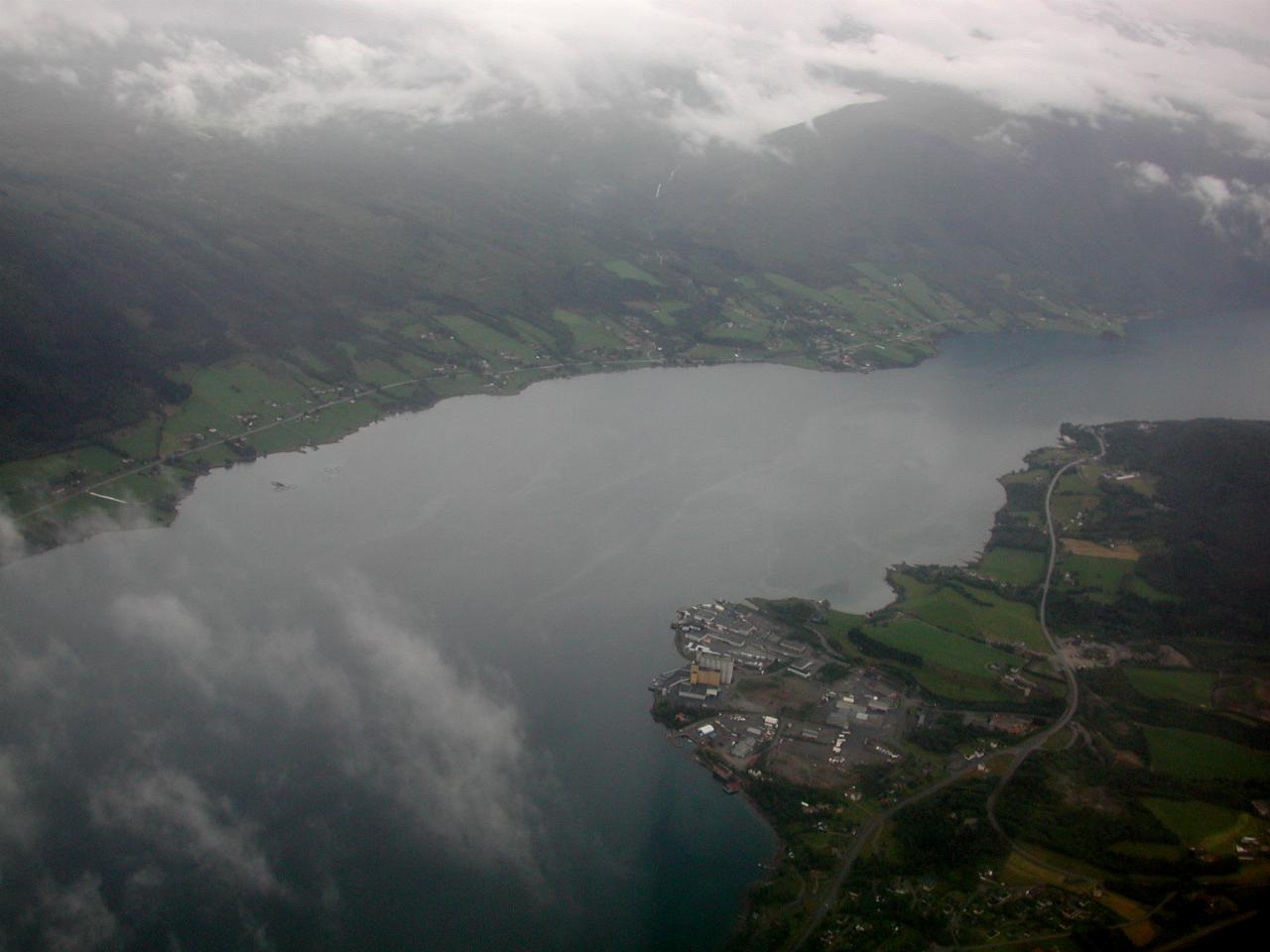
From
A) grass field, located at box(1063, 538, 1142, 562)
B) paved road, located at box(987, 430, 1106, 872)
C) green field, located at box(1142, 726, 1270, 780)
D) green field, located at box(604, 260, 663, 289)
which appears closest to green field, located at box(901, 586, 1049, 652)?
paved road, located at box(987, 430, 1106, 872)

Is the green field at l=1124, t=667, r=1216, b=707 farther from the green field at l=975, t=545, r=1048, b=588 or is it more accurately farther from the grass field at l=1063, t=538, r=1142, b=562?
the grass field at l=1063, t=538, r=1142, b=562

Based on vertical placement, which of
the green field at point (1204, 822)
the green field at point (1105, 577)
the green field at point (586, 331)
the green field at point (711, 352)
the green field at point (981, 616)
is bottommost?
the green field at point (711, 352)

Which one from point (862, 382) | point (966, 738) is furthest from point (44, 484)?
point (862, 382)

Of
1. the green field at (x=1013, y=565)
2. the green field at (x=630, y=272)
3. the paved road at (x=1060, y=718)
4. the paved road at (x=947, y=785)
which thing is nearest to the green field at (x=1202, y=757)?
the paved road at (x=1060, y=718)

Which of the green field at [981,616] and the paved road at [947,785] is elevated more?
the paved road at [947,785]

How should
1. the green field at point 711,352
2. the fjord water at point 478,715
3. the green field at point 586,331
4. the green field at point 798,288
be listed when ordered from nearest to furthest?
1. the fjord water at point 478,715
2. the green field at point 586,331
3. the green field at point 711,352
4. the green field at point 798,288

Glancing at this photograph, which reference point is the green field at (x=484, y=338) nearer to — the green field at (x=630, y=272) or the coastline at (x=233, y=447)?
the coastline at (x=233, y=447)
